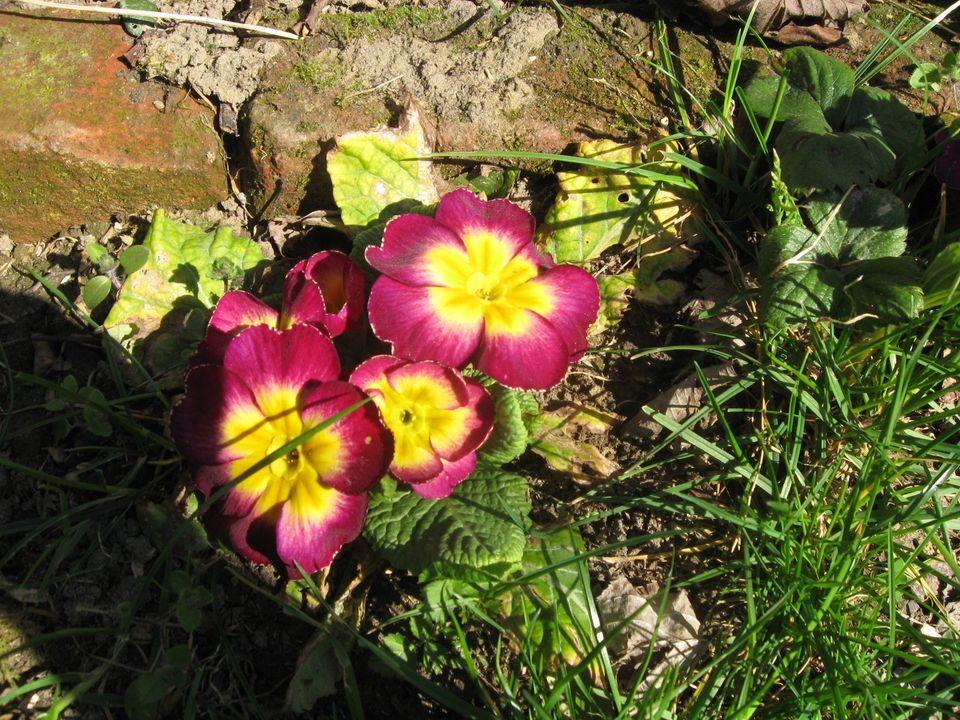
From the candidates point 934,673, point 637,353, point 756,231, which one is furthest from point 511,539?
point 756,231

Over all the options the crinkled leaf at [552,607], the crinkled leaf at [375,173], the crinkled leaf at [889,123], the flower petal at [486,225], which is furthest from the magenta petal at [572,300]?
the crinkled leaf at [889,123]

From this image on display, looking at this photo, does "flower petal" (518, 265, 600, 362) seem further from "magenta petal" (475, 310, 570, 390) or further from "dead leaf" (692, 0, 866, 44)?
"dead leaf" (692, 0, 866, 44)

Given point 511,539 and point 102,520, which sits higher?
point 511,539

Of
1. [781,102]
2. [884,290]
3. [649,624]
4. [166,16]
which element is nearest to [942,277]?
[884,290]

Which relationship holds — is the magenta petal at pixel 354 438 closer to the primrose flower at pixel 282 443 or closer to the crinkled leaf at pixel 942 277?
the primrose flower at pixel 282 443

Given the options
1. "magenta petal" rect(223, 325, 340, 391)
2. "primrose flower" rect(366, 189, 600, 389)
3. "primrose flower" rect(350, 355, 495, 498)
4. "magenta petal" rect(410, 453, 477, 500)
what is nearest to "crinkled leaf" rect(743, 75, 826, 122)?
"primrose flower" rect(366, 189, 600, 389)

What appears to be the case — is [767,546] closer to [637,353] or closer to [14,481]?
[637,353]

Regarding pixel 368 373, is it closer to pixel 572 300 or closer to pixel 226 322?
pixel 226 322

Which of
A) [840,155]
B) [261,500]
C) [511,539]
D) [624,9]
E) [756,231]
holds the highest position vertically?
[624,9]
